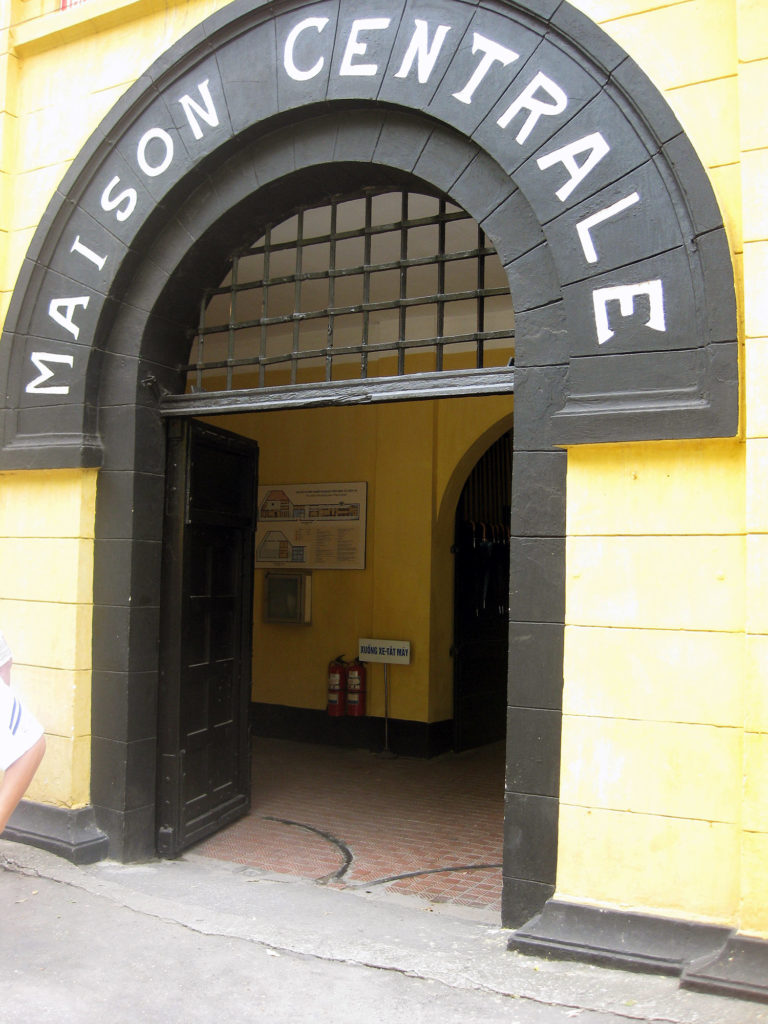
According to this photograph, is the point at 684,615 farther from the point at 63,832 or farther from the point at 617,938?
the point at 63,832

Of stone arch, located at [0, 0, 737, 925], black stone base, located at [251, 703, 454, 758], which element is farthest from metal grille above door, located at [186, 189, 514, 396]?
black stone base, located at [251, 703, 454, 758]

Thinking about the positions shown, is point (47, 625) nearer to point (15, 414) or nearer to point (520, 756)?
point (15, 414)

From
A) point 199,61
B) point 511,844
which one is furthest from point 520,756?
point 199,61

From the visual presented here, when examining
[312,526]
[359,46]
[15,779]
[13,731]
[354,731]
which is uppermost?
[359,46]

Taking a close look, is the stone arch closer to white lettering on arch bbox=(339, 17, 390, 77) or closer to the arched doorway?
white lettering on arch bbox=(339, 17, 390, 77)

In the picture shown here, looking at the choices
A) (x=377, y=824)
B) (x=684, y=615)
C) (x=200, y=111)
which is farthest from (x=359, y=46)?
(x=377, y=824)

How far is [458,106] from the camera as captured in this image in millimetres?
4438

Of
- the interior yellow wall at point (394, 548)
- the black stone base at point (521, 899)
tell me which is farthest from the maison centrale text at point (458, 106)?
the interior yellow wall at point (394, 548)

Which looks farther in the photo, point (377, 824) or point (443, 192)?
point (377, 824)

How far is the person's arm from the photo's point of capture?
3.36 m

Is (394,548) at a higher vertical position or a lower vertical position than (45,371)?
lower

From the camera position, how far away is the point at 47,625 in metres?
5.55

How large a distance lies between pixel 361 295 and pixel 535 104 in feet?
13.9

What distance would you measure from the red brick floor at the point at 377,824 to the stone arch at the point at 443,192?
3.18 ft
